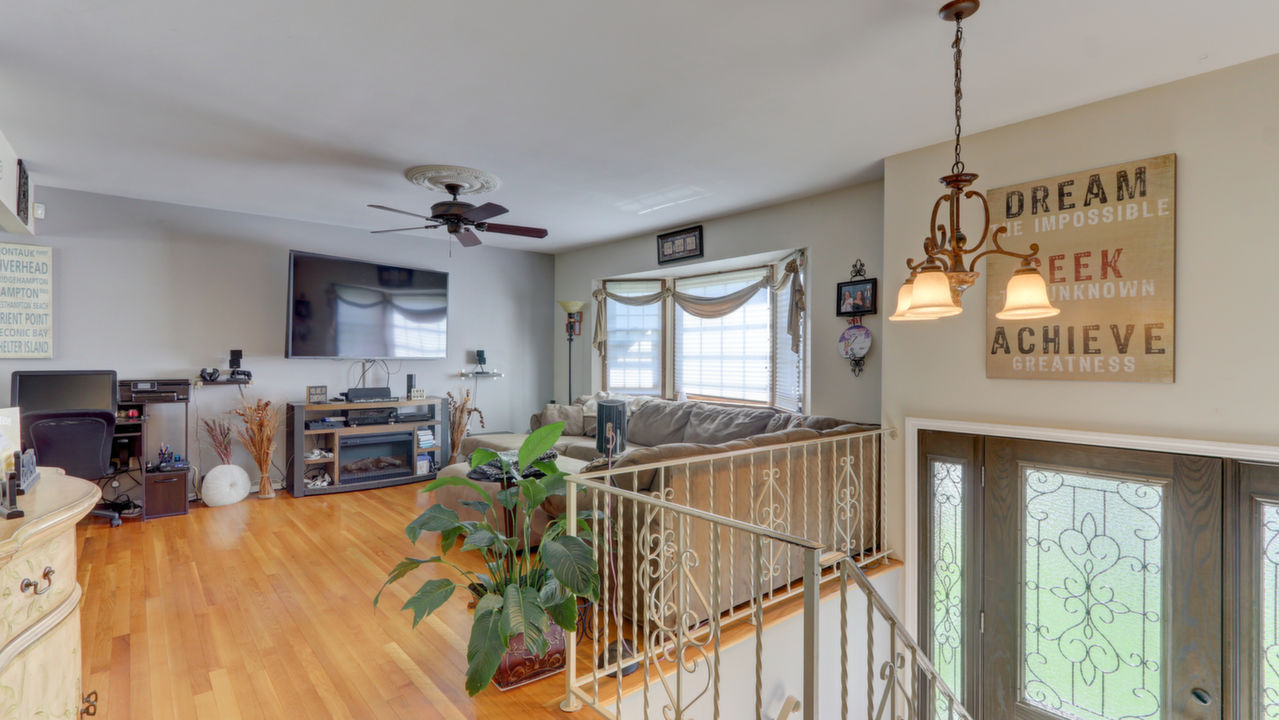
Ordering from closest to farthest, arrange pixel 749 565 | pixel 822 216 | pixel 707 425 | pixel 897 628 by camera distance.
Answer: pixel 897 628 < pixel 749 565 < pixel 822 216 < pixel 707 425

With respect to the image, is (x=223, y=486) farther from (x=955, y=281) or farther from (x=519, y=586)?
(x=955, y=281)

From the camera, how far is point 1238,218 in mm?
2463

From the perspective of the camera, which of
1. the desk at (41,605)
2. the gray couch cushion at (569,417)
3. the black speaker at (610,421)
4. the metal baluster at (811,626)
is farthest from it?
the gray couch cushion at (569,417)

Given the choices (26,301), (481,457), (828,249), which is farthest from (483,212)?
(26,301)

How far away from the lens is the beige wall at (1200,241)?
240 cm

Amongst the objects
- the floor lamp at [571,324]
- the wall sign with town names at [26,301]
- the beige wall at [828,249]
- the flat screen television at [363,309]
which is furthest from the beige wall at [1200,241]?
the wall sign with town names at [26,301]

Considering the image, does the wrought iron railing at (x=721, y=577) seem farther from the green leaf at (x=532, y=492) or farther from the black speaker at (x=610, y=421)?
the black speaker at (x=610, y=421)

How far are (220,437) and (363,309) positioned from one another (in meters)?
1.69

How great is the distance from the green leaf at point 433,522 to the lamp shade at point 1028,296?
7.51ft

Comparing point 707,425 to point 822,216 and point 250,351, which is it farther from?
point 250,351

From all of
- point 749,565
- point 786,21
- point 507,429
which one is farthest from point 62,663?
point 507,429

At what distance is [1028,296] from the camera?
1963 millimetres

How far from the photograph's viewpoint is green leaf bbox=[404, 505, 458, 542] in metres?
2.26

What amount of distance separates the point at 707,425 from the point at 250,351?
4.35 meters
